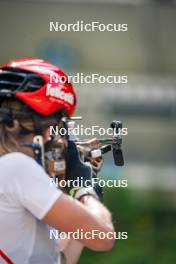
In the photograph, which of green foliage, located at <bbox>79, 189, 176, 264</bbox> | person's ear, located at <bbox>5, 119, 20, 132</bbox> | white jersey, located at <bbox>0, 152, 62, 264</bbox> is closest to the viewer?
white jersey, located at <bbox>0, 152, 62, 264</bbox>

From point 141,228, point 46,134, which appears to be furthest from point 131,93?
point 46,134

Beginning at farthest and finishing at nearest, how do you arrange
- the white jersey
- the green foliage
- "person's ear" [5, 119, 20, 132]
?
the green foliage < "person's ear" [5, 119, 20, 132] < the white jersey

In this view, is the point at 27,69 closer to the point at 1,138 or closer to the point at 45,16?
the point at 1,138

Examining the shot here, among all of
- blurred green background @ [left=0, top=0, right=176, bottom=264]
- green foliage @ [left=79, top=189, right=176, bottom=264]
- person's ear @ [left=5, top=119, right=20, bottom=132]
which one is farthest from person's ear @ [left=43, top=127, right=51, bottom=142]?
green foliage @ [left=79, top=189, right=176, bottom=264]

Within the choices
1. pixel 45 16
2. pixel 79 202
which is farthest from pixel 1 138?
pixel 45 16

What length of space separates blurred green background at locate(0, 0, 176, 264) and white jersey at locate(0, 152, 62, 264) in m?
1.32

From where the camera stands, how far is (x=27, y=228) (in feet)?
5.59

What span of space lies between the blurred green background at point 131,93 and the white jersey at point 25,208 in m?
1.32

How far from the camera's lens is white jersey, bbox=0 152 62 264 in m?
1.63

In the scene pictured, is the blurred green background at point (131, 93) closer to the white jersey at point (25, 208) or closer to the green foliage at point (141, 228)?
the green foliage at point (141, 228)

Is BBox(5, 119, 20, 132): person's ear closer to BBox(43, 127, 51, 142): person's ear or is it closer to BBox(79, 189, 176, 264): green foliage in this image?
BBox(43, 127, 51, 142): person's ear

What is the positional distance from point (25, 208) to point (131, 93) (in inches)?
94.7

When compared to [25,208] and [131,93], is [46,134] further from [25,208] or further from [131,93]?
[131,93]

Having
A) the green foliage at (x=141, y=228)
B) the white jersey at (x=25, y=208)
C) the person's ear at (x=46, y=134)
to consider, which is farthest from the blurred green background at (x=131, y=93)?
the white jersey at (x=25, y=208)
